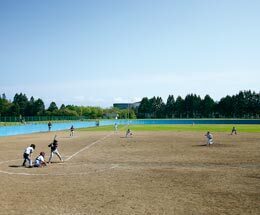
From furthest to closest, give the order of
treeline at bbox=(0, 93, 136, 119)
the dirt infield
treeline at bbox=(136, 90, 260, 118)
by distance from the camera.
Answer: treeline at bbox=(136, 90, 260, 118) < treeline at bbox=(0, 93, 136, 119) < the dirt infield

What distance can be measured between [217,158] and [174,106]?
568ft

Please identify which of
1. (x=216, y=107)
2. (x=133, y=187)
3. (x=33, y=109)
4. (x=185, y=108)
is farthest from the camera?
(x=185, y=108)

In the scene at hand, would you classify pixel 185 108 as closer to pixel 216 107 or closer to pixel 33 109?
pixel 216 107

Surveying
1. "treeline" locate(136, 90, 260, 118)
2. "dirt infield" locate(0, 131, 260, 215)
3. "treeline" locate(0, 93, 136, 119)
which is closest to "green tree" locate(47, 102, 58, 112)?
"treeline" locate(0, 93, 136, 119)

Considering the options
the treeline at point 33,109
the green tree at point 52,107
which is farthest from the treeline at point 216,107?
the green tree at point 52,107

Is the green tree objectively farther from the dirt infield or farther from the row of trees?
the dirt infield

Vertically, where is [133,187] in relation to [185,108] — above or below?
below

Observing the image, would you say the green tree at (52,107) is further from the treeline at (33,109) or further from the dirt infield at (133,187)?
the dirt infield at (133,187)

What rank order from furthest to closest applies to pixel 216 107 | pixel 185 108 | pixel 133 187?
pixel 185 108 < pixel 216 107 < pixel 133 187

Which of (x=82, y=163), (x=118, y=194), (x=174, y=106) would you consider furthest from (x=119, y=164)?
(x=174, y=106)

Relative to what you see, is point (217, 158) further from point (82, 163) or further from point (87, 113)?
point (87, 113)

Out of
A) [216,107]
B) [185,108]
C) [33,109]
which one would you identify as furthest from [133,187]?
[185,108]

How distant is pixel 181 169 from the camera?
69.9 feet

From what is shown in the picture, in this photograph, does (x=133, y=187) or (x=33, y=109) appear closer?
(x=133, y=187)
